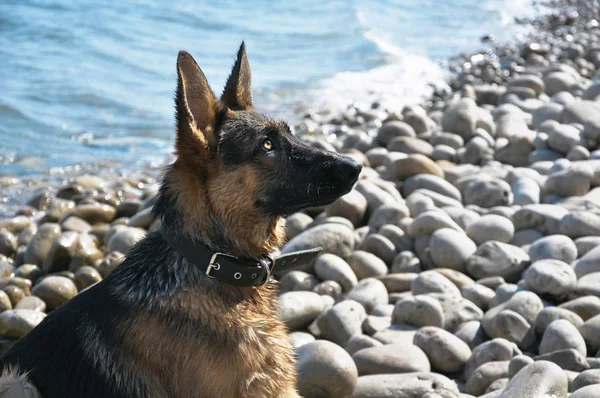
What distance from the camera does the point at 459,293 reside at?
22.1 feet

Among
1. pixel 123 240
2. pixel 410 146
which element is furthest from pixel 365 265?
pixel 410 146

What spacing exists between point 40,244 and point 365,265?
10.4ft

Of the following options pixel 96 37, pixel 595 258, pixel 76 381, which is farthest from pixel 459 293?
pixel 96 37

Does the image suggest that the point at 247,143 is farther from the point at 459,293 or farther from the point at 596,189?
the point at 596,189

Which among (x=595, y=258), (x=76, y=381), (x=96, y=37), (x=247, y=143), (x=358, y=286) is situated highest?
(x=247, y=143)

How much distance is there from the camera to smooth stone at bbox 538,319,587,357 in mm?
5621

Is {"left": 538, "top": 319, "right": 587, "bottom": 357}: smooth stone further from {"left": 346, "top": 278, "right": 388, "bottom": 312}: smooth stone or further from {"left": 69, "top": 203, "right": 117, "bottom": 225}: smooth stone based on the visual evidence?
{"left": 69, "top": 203, "right": 117, "bottom": 225}: smooth stone

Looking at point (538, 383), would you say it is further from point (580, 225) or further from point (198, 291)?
point (580, 225)

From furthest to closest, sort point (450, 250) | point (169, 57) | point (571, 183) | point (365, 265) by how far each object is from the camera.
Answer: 1. point (169, 57)
2. point (571, 183)
3. point (365, 265)
4. point (450, 250)

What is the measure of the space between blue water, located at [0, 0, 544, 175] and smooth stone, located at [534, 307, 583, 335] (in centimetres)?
763

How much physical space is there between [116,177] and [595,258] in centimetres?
679

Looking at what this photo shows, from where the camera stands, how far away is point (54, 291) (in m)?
7.21

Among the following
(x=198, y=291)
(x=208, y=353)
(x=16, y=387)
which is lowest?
(x=16, y=387)

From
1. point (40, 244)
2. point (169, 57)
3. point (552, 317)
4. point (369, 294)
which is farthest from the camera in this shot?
point (169, 57)
